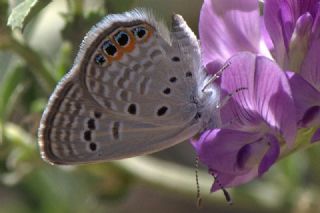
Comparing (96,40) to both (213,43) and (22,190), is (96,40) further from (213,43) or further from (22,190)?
(22,190)

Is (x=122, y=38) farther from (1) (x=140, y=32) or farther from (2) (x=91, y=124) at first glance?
(2) (x=91, y=124)

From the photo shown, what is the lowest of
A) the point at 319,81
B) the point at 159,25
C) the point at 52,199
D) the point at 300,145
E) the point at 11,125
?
the point at 52,199

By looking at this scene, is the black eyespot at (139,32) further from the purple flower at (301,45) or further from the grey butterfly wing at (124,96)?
the purple flower at (301,45)

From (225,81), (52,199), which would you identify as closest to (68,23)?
(225,81)

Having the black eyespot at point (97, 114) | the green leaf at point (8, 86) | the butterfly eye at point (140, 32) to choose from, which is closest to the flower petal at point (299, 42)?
the butterfly eye at point (140, 32)

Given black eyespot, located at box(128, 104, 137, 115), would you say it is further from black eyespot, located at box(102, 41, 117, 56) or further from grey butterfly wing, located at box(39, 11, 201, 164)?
black eyespot, located at box(102, 41, 117, 56)

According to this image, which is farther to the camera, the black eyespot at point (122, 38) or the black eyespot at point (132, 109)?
the black eyespot at point (132, 109)

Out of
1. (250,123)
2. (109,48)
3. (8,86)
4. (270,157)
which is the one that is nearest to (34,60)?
(8,86)

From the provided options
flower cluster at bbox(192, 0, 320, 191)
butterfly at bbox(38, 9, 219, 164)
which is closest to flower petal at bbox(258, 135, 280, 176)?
flower cluster at bbox(192, 0, 320, 191)
